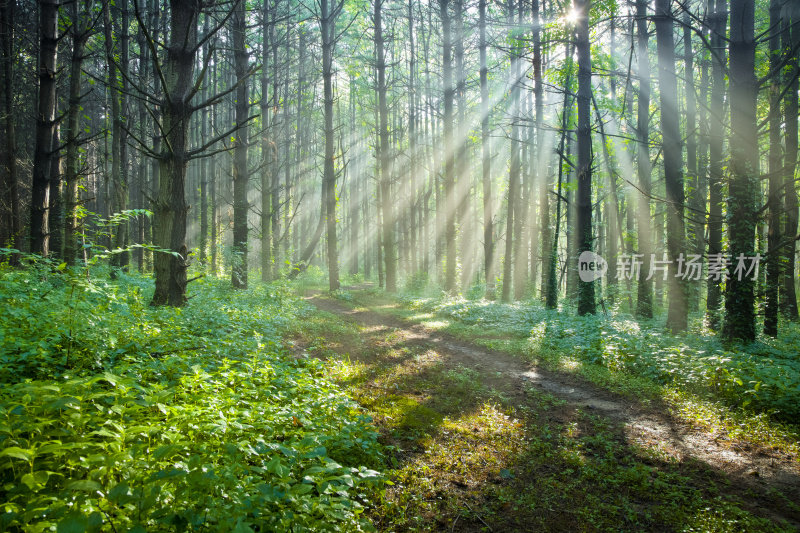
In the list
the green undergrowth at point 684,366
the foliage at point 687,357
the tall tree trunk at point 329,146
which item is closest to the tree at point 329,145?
the tall tree trunk at point 329,146

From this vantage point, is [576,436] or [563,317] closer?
[576,436]

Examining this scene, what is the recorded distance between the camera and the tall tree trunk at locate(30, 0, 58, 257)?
8.05m

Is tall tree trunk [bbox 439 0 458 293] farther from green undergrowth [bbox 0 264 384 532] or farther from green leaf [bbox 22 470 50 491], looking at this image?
green leaf [bbox 22 470 50 491]

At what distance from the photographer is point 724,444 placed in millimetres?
4727

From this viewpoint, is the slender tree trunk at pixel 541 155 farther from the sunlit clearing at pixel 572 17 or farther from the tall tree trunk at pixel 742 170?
the tall tree trunk at pixel 742 170

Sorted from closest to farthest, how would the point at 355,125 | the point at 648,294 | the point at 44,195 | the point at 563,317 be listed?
the point at 44,195 → the point at 563,317 → the point at 648,294 → the point at 355,125

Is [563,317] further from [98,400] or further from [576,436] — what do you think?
[98,400]

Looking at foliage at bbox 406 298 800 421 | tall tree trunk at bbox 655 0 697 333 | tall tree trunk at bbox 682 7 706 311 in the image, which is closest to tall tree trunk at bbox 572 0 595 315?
foliage at bbox 406 298 800 421

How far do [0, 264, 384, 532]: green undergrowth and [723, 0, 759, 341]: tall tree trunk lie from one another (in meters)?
8.04

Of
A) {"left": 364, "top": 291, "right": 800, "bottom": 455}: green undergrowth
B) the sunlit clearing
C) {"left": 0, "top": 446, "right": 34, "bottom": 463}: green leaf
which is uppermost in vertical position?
the sunlit clearing

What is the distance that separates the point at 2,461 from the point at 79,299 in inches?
107

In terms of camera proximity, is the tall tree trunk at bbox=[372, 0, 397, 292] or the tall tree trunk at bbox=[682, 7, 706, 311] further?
the tall tree trunk at bbox=[372, 0, 397, 292]

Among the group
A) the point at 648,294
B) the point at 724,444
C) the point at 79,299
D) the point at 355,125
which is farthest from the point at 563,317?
the point at 355,125

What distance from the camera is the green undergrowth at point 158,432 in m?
2.05
